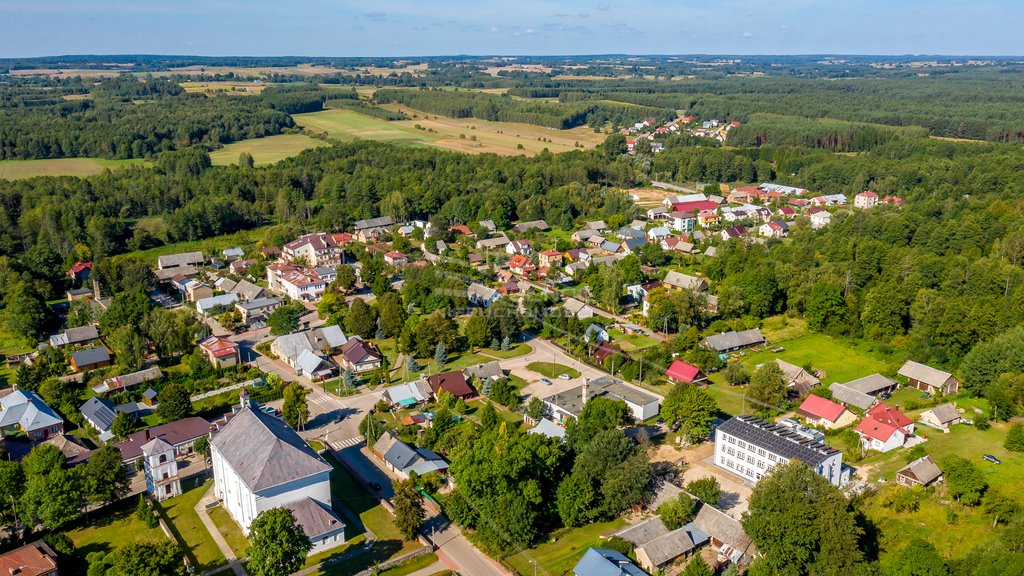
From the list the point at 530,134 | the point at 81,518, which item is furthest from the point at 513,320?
the point at 530,134

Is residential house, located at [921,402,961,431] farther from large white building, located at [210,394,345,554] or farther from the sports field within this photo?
the sports field

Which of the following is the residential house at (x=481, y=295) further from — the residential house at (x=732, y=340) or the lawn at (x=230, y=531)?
the lawn at (x=230, y=531)

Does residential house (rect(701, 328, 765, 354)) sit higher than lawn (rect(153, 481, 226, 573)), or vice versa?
residential house (rect(701, 328, 765, 354))

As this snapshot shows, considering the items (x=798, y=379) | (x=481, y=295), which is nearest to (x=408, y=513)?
(x=798, y=379)

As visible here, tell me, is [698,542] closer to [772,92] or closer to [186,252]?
[186,252]

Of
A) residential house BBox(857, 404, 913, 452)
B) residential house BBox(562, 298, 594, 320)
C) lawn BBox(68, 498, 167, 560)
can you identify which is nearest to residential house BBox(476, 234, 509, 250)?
residential house BBox(562, 298, 594, 320)

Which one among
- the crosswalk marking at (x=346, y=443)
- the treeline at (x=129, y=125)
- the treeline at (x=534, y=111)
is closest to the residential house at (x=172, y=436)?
the crosswalk marking at (x=346, y=443)
